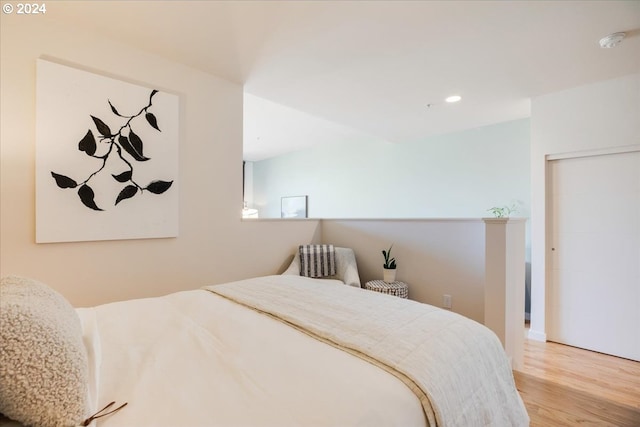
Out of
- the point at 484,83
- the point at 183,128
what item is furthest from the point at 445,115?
the point at 183,128

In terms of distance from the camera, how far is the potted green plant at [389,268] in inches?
119

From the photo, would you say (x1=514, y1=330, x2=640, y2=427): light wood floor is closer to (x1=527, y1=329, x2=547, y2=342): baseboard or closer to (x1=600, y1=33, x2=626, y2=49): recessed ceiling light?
(x1=527, y1=329, x2=547, y2=342): baseboard

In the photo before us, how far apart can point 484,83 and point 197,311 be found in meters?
3.09

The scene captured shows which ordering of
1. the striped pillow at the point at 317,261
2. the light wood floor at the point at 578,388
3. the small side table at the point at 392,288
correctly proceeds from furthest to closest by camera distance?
the striped pillow at the point at 317,261
the small side table at the point at 392,288
the light wood floor at the point at 578,388

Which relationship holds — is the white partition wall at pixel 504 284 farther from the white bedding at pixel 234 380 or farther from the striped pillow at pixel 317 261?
the white bedding at pixel 234 380

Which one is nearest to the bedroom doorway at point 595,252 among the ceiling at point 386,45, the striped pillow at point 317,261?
the ceiling at point 386,45

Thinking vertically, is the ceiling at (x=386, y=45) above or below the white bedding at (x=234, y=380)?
above

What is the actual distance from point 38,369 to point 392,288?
8.75 feet

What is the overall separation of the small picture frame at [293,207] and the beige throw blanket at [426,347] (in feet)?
15.8

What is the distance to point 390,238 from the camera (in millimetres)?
3227

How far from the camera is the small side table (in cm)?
288

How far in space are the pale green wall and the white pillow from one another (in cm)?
437

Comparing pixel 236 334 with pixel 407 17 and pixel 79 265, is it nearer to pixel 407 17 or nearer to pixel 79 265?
pixel 79 265

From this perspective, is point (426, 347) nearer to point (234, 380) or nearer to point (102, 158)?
point (234, 380)
